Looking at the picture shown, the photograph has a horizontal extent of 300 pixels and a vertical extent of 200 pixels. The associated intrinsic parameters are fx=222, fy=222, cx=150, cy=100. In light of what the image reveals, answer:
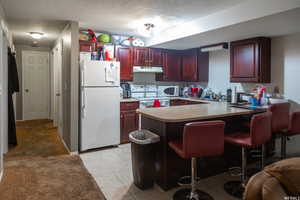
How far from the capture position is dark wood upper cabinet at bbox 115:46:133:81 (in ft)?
15.8

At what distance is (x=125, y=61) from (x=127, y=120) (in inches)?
51.4

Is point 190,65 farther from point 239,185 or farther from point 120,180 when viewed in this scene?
point 120,180

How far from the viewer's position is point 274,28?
10.8 feet

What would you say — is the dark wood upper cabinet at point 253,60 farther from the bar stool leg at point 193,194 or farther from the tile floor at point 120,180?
the bar stool leg at point 193,194

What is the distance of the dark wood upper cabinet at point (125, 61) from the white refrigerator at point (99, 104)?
0.65 metres

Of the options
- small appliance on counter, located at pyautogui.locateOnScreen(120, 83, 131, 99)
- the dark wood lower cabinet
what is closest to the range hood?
small appliance on counter, located at pyautogui.locateOnScreen(120, 83, 131, 99)

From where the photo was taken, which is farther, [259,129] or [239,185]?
[239,185]

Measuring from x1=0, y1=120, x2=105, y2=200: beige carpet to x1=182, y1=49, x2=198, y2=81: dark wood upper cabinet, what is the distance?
3.15 m

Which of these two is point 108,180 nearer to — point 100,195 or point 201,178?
point 100,195

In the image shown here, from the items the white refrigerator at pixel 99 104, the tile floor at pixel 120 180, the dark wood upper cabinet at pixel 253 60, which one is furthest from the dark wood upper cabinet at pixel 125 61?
the dark wood upper cabinet at pixel 253 60

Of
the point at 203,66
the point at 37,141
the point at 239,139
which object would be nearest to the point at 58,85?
the point at 37,141

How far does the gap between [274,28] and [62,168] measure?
3.77 m

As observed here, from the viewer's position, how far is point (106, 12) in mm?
3375

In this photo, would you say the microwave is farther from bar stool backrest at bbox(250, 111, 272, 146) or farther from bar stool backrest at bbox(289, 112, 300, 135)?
bar stool backrest at bbox(250, 111, 272, 146)
